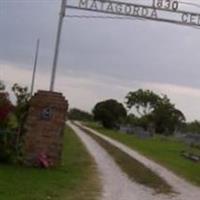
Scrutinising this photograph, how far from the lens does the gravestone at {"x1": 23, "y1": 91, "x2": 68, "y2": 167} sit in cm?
2147

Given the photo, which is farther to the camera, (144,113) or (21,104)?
(144,113)

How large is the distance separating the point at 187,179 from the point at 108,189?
5885 millimetres

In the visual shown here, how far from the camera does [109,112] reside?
114 metres

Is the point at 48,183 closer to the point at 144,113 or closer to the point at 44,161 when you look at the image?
the point at 44,161

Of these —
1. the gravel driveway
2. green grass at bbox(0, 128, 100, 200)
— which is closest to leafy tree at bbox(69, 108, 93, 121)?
the gravel driveway

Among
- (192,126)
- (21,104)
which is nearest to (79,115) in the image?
(192,126)

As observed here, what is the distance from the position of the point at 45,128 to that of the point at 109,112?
302 ft

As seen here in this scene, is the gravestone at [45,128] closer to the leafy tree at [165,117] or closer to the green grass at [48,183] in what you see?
the green grass at [48,183]

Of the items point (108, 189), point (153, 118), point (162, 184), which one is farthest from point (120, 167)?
point (153, 118)

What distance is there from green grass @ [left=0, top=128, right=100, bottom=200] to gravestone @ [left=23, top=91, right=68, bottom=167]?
0.71m

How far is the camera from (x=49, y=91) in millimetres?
22094

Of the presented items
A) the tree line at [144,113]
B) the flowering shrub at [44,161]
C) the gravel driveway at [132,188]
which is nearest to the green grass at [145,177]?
the gravel driveway at [132,188]

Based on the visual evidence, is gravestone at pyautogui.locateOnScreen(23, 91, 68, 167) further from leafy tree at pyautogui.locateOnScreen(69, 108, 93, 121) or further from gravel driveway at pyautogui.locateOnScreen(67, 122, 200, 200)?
leafy tree at pyautogui.locateOnScreen(69, 108, 93, 121)

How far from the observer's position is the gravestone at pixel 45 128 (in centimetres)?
2147
